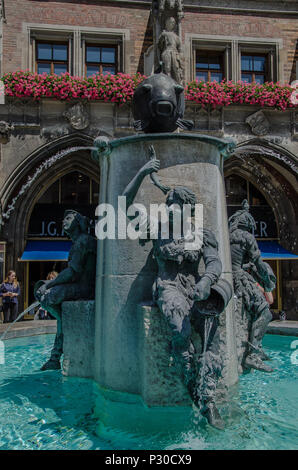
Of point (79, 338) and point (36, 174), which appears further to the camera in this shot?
point (36, 174)

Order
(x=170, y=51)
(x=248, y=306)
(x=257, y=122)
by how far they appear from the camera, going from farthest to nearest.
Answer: (x=257, y=122)
(x=170, y=51)
(x=248, y=306)

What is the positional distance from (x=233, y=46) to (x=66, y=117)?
21.0 feet

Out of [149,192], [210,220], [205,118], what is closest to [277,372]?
[210,220]

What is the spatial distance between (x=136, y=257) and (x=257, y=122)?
38.8ft

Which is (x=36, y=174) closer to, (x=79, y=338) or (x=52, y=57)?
(x=52, y=57)

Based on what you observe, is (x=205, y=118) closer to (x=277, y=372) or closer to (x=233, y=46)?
(x=233, y=46)

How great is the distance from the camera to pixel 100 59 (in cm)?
1517

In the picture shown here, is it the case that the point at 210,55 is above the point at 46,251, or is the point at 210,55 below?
above

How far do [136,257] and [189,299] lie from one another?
65 centimetres

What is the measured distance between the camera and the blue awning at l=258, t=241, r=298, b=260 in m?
14.7

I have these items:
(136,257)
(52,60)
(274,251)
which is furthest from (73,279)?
(52,60)

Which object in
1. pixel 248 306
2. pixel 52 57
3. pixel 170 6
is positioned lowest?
pixel 248 306

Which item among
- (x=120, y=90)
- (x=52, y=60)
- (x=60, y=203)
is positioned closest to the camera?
(x=120, y=90)

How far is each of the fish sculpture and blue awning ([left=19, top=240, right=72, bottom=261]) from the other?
9536mm
